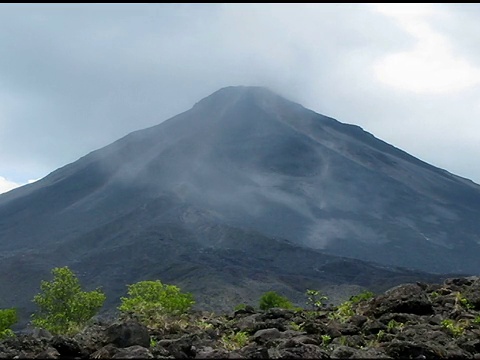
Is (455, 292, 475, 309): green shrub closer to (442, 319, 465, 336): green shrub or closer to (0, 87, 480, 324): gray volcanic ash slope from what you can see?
(442, 319, 465, 336): green shrub

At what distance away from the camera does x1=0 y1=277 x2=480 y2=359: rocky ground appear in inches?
337

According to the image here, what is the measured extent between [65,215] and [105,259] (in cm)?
4687

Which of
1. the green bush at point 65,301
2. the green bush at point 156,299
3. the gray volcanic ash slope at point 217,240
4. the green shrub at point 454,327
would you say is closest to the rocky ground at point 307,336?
the green shrub at point 454,327

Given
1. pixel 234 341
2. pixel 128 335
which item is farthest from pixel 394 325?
pixel 128 335

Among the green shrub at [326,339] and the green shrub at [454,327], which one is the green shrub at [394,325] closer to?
the green shrub at [454,327]

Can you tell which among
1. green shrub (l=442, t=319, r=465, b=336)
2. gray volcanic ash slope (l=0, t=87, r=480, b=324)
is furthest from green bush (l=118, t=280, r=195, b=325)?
gray volcanic ash slope (l=0, t=87, r=480, b=324)

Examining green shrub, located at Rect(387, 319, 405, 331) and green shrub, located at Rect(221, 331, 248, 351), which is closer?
green shrub, located at Rect(221, 331, 248, 351)

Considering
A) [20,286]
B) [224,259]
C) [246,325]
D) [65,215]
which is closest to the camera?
[246,325]

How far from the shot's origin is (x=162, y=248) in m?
146

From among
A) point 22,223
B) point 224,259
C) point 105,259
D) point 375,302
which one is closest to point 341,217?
point 224,259

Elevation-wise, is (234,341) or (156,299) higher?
(234,341)

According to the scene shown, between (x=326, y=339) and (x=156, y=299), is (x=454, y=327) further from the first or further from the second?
(x=156, y=299)

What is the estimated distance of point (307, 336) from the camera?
10.7 meters

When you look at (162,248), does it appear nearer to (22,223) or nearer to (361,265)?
(361,265)
